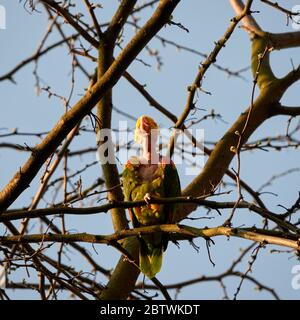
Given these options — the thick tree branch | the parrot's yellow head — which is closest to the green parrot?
the parrot's yellow head

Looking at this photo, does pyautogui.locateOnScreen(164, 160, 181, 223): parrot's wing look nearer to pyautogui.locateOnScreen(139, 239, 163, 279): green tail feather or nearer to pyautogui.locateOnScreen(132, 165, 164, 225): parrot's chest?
pyautogui.locateOnScreen(132, 165, 164, 225): parrot's chest

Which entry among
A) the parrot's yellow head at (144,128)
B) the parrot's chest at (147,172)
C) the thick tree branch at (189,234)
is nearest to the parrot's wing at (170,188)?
the parrot's chest at (147,172)

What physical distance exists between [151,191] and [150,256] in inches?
19.9

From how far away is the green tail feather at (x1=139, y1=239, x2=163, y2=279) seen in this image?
14.6 ft

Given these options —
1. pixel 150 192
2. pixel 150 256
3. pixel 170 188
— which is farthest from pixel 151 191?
pixel 150 256

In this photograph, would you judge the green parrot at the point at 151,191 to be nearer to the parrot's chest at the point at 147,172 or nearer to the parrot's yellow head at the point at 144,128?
the parrot's chest at the point at 147,172

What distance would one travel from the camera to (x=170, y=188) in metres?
4.56

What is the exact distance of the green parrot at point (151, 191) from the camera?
4.49 metres

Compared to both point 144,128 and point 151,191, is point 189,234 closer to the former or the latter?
point 151,191

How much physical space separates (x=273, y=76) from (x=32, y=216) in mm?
2806

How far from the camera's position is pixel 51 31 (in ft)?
18.4

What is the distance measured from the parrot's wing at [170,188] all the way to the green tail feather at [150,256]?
245 mm
